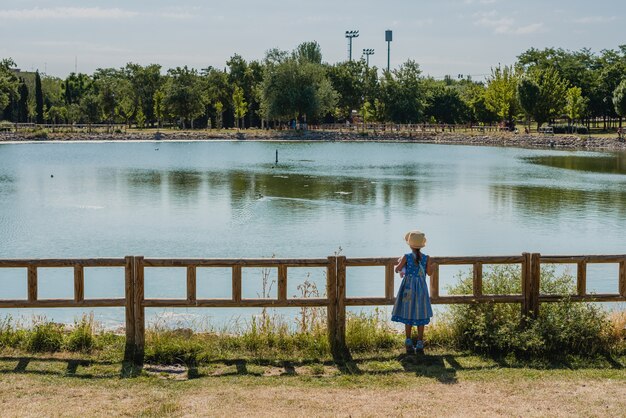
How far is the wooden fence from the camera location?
973 centimetres

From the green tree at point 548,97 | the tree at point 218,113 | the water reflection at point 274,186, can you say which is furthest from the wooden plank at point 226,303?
the tree at point 218,113

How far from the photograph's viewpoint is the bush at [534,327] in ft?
32.2

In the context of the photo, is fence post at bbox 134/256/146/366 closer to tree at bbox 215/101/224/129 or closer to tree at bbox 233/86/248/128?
A: tree at bbox 233/86/248/128

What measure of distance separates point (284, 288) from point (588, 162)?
5865 cm

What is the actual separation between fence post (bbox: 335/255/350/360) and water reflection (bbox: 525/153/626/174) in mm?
48241

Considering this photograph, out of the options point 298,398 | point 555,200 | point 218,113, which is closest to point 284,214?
point 555,200

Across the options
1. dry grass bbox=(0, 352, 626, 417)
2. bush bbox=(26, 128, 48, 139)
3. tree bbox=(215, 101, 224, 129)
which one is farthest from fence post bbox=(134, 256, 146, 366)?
tree bbox=(215, 101, 224, 129)

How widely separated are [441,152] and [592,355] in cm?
7320

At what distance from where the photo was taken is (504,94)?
101m

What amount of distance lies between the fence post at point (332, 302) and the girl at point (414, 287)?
797 millimetres

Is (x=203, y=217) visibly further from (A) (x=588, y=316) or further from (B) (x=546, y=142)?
(B) (x=546, y=142)

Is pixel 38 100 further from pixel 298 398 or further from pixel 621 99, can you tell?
pixel 298 398

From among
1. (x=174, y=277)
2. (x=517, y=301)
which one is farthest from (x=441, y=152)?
(x=517, y=301)

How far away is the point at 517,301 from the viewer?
10.3 metres
